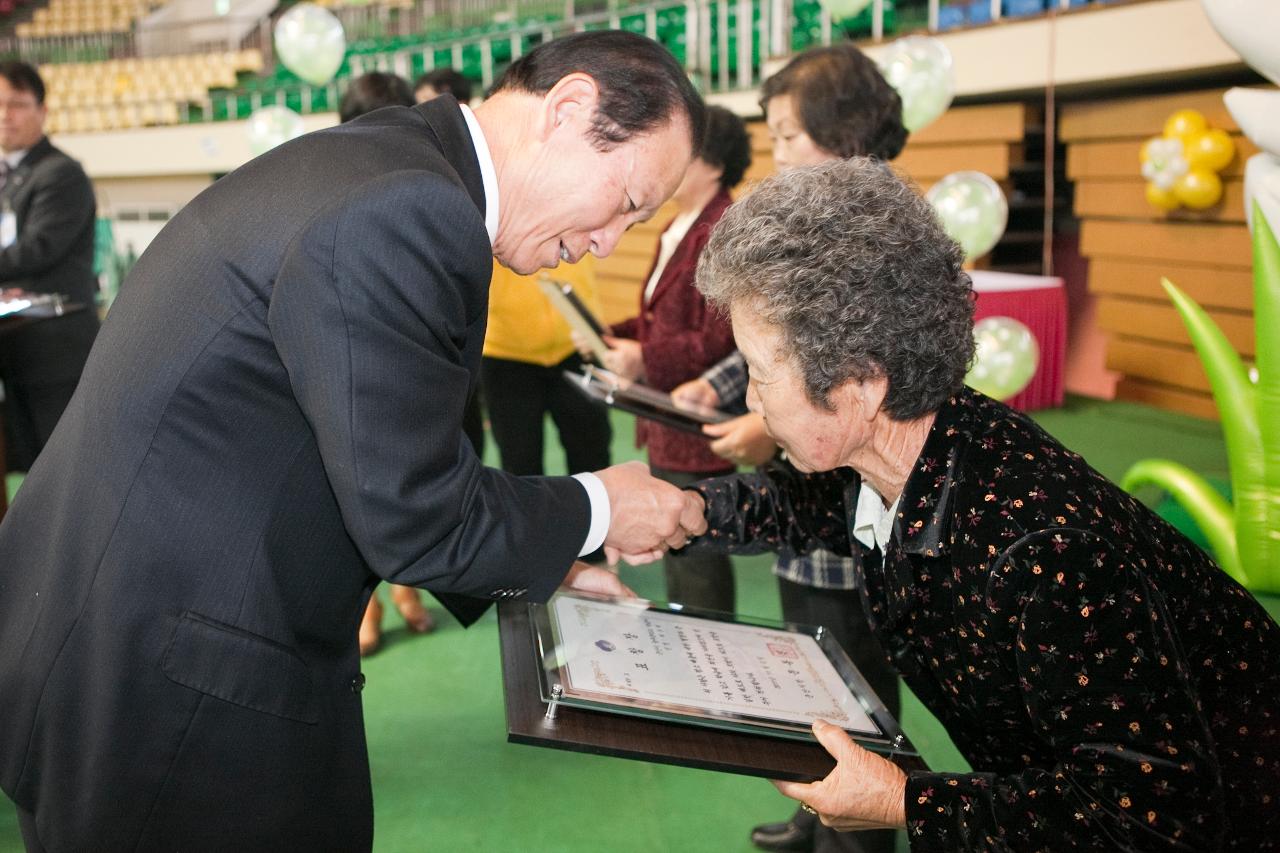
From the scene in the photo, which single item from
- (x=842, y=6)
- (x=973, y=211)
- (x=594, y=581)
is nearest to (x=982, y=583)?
(x=594, y=581)

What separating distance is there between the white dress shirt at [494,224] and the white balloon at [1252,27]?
2.25 meters

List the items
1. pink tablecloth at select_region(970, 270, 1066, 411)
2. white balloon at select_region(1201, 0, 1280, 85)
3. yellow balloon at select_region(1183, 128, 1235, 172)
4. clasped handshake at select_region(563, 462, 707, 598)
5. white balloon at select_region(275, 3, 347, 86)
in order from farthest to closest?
white balloon at select_region(275, 3, 347, 86) → pink tablecloth at select_region(970, 270, 1066, 411) → yellow balloon at select_region(1183, 128, 1235, 172) → white balloon at select_region(1201, 0, 1280, 85) → clasped handshake at select_region(563, 462, 707, 598)

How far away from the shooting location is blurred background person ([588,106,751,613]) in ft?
8.41

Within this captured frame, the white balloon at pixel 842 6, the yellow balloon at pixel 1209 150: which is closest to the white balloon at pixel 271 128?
the white balloon at pixel 842 6

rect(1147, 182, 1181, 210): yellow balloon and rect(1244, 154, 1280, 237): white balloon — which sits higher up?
rect(1244, 154, 1280, 237): white balloon

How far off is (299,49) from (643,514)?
21.4 feet

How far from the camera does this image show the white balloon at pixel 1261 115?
286 cm

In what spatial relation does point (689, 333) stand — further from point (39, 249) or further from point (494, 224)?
point (39, 249)

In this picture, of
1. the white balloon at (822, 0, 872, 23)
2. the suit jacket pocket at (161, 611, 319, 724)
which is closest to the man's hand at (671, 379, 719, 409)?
the suit jacket pocket at (161, 611, 319, 724)

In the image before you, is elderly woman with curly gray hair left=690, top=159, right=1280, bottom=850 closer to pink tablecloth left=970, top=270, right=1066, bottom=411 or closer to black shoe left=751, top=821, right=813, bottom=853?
black shoe left=751, top=821, right=813, bottom=853

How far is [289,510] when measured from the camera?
1.12m

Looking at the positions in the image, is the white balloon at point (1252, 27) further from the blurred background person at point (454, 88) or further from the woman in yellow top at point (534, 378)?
the blurred background person at point (454, 88)

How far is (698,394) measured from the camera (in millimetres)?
2451

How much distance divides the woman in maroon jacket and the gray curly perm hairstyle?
1165 millimetres
